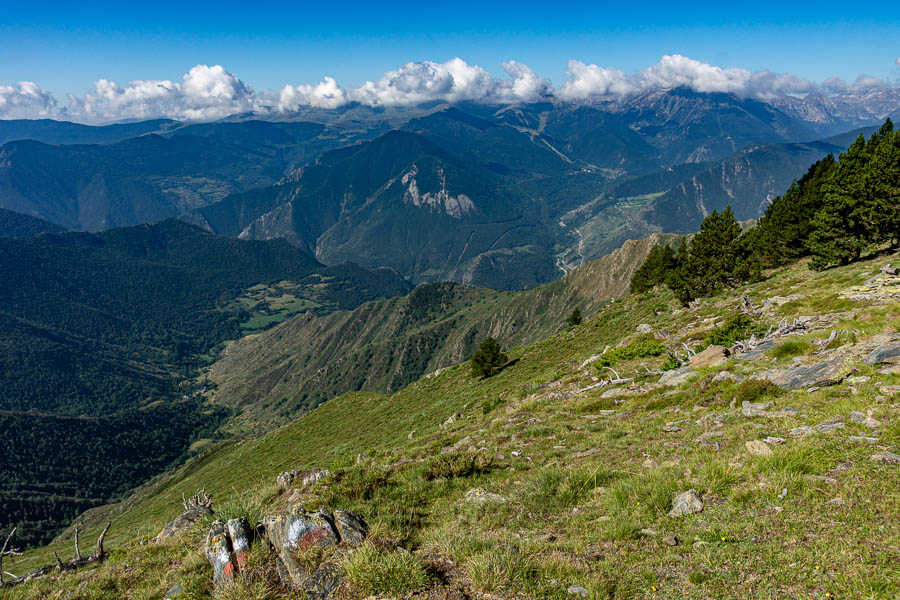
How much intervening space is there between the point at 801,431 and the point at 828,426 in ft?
2.14

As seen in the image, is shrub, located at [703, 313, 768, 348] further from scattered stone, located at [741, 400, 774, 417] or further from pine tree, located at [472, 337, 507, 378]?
pine tree, located at [472, 337, 507, 378]

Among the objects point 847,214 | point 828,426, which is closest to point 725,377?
point 828,426

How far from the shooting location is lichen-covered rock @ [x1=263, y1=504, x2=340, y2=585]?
861cm

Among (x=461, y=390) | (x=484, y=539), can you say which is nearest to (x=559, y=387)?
(x=484, y=539)

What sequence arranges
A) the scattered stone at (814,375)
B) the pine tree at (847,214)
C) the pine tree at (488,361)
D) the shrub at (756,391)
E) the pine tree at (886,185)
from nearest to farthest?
the scattered stone at (814,375) → the shrub at (756,391) → the pine tree at (886,185) → the pine tree at (847,214) → the pine tree at (488,361)

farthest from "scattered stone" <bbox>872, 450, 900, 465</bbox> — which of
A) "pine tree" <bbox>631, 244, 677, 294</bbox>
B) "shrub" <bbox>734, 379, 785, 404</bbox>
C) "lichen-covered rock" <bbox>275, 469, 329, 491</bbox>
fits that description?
"pine tree" <bbox>631, 244, 677, 294</bbox>

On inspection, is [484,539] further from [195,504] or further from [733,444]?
[195,504]

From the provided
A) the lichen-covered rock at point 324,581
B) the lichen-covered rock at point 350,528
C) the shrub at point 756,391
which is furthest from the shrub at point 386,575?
the shrub at point 756,391

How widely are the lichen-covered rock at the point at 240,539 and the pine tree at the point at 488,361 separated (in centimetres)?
4643

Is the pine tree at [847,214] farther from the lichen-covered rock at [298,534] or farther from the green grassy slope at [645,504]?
the lichen-covered rock at [298,534]

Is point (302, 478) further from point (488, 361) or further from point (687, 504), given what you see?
point (488, 361)

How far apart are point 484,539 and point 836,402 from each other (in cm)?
1189

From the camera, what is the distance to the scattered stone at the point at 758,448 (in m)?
10.1

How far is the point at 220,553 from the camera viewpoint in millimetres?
9117
